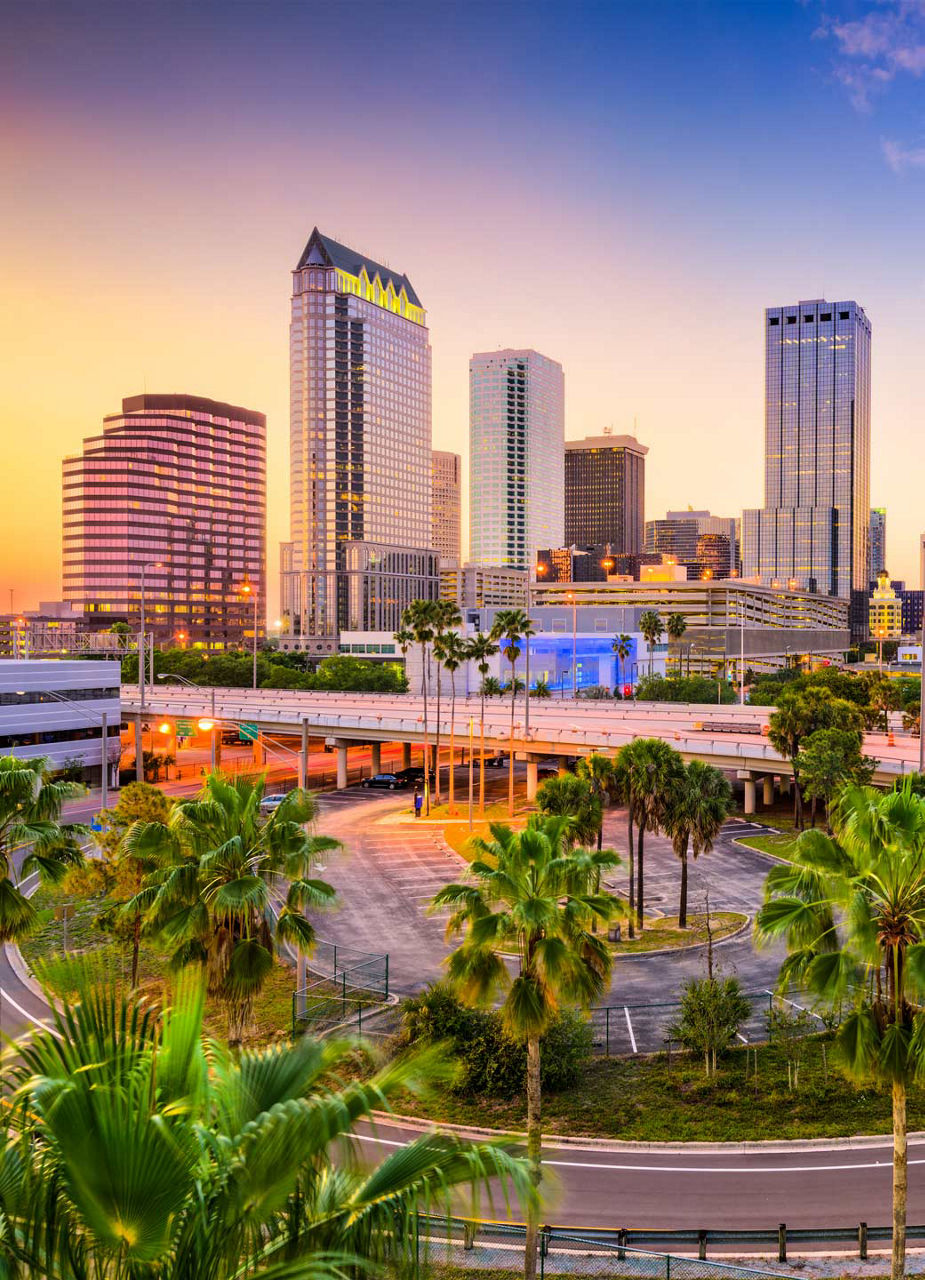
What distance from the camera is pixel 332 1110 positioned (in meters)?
6.45

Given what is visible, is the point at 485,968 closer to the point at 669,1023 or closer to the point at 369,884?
the point at 669,1023

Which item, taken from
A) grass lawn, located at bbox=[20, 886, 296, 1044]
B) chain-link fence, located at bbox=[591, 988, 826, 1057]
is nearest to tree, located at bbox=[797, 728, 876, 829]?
chain-link fence, located at bbox=[591, 988, 826, 1057]

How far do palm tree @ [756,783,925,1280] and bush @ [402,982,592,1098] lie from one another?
37.4ft

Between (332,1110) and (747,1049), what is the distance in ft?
79.2

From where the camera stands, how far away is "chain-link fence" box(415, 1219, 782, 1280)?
16.5 m

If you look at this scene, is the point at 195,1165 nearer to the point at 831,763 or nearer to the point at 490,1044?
the point at 490,1044

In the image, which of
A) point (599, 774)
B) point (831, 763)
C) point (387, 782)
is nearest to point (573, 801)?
point (599, 774)

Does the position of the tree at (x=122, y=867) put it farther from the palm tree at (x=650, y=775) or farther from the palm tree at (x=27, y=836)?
the palm tree at (x=650, y=775)

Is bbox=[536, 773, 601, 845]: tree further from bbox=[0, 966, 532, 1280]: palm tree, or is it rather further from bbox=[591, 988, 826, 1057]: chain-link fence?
bbox=[0, 966, 532, 1280]: palm tree

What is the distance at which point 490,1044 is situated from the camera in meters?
26.1

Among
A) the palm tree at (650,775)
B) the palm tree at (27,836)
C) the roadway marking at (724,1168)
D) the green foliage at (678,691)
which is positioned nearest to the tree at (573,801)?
the palm tree at (650,775)

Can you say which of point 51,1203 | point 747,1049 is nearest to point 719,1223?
point 747,1049

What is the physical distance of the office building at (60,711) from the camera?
71.3 m

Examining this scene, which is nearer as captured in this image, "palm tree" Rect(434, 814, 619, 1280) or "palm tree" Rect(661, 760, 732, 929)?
"palm tree" Rect(434, 814, 619, 1280)
